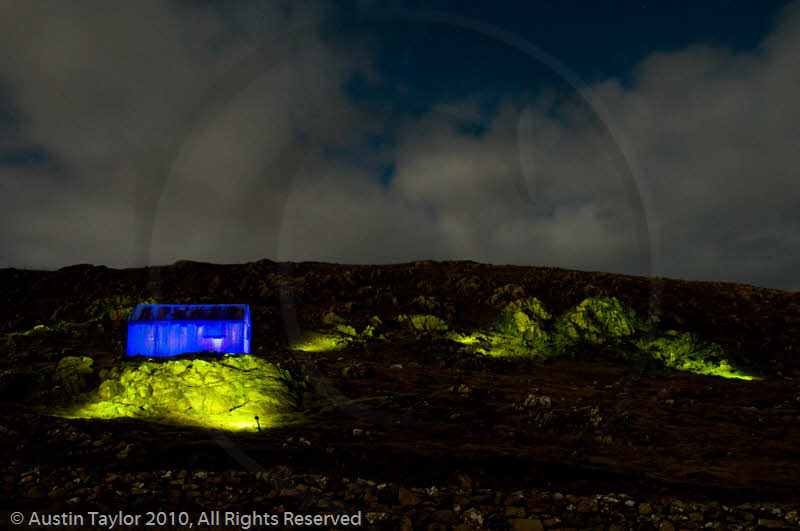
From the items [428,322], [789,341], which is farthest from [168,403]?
[789,341]

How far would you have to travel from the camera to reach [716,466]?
Result: 10039 millimetres

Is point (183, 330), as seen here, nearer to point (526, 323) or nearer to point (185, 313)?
point (185, 313)

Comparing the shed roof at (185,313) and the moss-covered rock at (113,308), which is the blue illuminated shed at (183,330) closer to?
the shed roof at (185,313)

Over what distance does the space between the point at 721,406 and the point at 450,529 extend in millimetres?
14904

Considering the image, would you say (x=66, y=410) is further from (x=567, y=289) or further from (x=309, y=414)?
(x=567, y=289)

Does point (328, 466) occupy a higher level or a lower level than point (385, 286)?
lower

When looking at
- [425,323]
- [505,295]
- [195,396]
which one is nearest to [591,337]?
[505,295]

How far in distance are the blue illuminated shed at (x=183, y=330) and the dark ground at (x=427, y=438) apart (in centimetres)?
158

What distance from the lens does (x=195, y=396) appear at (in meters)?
14.1

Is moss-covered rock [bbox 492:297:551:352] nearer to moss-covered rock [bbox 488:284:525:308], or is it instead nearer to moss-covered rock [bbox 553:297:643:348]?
moss-covered rock [bbox 553:297:643:348]

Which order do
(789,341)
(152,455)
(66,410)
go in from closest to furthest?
(152,455), (66,410), (789,341)

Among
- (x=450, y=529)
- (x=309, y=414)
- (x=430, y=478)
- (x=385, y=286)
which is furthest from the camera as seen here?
(x=385, y=286)

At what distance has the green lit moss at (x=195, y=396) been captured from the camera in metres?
13.1

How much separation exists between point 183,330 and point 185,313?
1006 mm
